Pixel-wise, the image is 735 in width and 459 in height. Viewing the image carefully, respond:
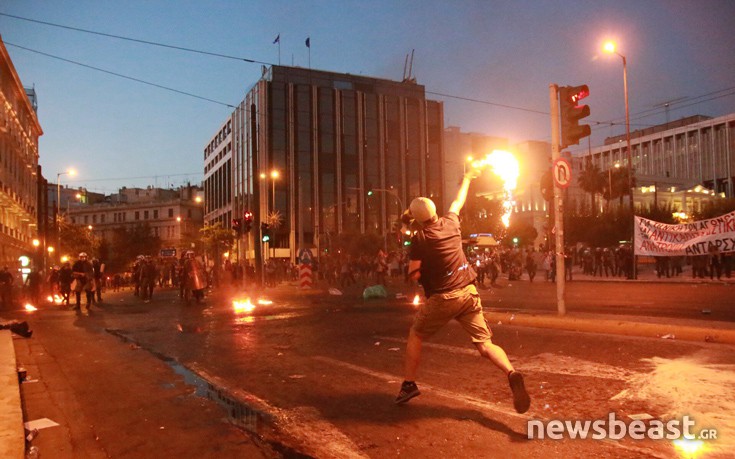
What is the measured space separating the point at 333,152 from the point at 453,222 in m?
64.6

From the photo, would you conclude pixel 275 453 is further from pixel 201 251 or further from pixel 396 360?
pixel 201 251

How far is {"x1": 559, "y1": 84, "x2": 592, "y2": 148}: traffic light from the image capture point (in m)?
9.84

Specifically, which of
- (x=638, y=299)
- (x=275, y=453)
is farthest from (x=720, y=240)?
(x=275, y=453)

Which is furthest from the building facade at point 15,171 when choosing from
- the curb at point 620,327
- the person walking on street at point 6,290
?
the curb at point 620,327

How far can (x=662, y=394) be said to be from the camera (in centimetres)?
485

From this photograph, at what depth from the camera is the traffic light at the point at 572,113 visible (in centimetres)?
984

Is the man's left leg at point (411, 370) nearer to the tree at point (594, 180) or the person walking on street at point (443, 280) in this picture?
the person walking on street at point (443, 280)

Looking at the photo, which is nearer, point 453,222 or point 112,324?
point 453,222

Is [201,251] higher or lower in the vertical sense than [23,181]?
lower

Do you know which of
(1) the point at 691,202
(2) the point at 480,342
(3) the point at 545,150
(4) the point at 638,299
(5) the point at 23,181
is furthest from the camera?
(3) the point at 545,150

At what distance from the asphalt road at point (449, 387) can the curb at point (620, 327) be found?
34 centimetres

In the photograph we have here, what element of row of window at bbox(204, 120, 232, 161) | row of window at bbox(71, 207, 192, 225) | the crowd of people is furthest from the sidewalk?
row of window at bbox(71, 207, 192, 225)

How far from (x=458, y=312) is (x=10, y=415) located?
3.61m

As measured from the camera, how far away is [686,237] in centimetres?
1825
